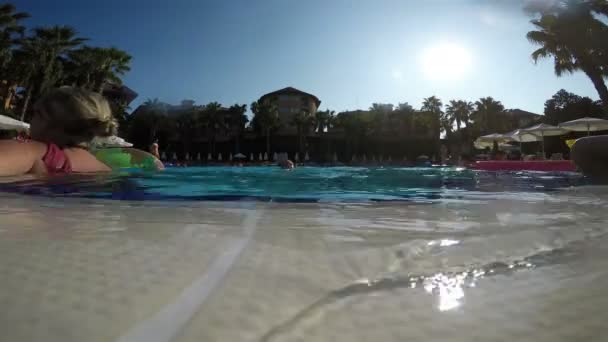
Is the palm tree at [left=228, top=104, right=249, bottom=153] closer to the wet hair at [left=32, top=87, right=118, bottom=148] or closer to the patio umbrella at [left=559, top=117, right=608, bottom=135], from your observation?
the patio umbrella at [left=559, top=117, right=608, bottom=135]

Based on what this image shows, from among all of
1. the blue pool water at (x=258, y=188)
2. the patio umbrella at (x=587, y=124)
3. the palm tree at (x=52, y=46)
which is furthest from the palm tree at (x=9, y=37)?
the patio umbrella at (x=587, y=124)

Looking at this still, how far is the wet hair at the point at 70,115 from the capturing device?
3.44 m

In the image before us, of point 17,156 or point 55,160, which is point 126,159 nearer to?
point 55,160

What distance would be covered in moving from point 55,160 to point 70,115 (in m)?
0.47

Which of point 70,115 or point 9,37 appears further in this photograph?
point 9,37

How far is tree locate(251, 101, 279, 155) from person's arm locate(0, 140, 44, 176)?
37878 millimetres

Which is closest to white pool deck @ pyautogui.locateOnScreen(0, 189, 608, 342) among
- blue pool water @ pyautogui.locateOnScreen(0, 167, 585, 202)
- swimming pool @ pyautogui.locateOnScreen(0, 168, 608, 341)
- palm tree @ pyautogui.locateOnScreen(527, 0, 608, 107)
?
swimming pool @ pyautogui.locateOnScreen(0, 168, 608, 341)

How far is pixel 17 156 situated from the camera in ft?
9.80

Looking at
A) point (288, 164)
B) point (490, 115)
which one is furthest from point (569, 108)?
point (288, 164)

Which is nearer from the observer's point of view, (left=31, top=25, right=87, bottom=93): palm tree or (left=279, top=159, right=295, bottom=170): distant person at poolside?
(left=279, top=159, right=295, bottom=170): distant person at poolside

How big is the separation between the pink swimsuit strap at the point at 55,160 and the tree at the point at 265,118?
37.5 meters

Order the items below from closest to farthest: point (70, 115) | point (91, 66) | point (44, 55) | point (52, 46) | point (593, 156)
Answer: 1. point (70, 115)
2. point (593, 156)
3. point (44, 55)
4. point (52, 46)
5. point (91, 66)

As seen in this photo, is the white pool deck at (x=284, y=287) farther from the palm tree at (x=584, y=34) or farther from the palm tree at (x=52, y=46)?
the palm tree at (x=52, y=46)

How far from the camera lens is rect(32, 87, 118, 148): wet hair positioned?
3439mm
